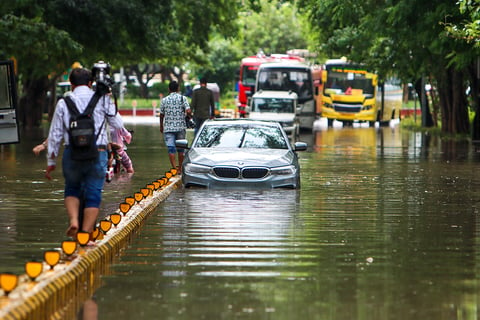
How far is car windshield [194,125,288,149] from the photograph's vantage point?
19.0 metres

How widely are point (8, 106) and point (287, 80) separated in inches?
1178

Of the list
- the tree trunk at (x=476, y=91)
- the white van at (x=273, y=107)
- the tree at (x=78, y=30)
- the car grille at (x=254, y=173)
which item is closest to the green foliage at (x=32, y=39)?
the tree at (x=78, y=30)

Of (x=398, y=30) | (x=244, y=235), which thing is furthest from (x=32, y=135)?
(x=244, y=235)

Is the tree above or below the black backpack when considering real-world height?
above

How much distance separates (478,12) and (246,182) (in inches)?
258

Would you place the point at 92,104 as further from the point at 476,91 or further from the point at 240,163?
the point at 476,91

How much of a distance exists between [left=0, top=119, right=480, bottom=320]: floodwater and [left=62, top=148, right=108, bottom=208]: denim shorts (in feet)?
2.13

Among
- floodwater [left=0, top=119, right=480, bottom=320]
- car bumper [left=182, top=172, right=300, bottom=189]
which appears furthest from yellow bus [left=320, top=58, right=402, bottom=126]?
car bumper [left=182, top=172, right=300, bottom=189]

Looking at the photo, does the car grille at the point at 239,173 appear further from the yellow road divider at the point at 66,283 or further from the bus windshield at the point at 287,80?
the bus windshield at the point at 287,80

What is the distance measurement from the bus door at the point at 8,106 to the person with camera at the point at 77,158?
1158cm

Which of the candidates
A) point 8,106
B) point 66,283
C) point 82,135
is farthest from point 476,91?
point 66,283

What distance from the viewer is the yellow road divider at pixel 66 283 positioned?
7.68 meters

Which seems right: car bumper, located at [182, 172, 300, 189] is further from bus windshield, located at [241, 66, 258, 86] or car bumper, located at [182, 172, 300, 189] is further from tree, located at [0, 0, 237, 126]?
bus windshield, located at [241, 66, 258, 86]

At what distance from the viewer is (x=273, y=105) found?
43.7 meters
